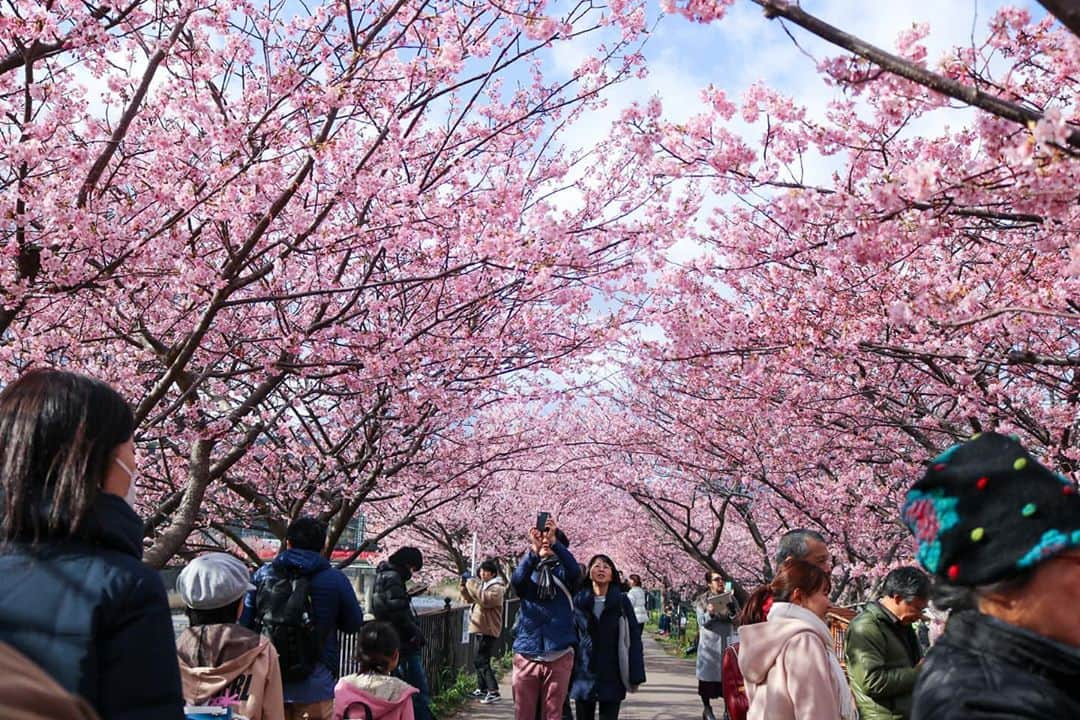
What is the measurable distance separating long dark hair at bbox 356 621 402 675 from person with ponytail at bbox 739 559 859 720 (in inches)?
74.3

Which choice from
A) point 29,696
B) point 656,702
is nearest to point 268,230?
point 29,696

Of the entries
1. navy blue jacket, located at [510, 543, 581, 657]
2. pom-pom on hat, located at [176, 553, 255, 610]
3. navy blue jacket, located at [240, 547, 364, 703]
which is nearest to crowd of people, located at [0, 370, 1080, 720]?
pom-pom on hat, located at [176, 553, 255, 610]

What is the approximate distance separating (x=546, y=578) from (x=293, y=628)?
8.90ft

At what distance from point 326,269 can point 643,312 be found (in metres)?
3.75

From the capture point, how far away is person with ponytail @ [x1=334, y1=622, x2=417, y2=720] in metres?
4.83

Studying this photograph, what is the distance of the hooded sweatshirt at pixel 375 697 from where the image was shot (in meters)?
4.83

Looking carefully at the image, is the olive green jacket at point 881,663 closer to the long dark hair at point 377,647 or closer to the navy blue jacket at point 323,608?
the long dark hair at point 377,647

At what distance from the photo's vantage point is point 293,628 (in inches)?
193

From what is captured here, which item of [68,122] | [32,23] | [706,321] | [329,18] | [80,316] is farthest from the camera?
[706,321]

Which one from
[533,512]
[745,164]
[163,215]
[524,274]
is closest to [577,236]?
[524,274]

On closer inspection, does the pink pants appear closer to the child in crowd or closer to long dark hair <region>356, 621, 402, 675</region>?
long dark hair <region>356, 621, 402, 675</region>

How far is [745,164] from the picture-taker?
5559 millimetres

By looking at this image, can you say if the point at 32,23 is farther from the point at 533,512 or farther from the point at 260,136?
the point at 533,512

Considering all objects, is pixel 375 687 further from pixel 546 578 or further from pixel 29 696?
pixel 29 696
